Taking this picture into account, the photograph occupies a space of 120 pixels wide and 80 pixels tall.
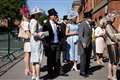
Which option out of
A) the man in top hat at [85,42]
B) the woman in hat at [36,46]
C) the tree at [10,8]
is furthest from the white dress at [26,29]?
the tree at [10,8]

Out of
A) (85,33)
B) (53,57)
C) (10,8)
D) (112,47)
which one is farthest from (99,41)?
(10,8)

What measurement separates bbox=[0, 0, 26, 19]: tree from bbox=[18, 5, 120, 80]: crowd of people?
6427 cm

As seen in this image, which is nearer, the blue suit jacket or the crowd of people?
the crowd of people

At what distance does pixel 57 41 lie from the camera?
14156mm

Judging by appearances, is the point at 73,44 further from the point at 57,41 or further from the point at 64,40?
the point at 57,41

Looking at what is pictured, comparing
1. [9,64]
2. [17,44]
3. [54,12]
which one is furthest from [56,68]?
[17,44]

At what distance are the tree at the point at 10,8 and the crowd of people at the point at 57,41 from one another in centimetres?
6427

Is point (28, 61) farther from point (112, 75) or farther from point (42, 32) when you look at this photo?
point (112, 75)

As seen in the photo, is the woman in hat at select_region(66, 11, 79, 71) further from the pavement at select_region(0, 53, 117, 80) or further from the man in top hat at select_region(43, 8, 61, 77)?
the man in top hat at select_region(43, 8, 61, 77)

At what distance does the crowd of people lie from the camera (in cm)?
1298

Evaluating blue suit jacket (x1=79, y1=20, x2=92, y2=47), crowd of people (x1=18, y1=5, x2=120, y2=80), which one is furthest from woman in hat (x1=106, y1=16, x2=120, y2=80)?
blue suit jacket (x1=79, y1=20, x2=92, y2=47)

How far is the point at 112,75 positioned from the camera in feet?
44.2

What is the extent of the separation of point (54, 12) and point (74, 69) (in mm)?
3012

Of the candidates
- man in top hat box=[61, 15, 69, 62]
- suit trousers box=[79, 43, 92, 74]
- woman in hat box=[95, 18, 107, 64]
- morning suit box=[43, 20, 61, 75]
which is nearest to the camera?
morning suit box=[43, 20, 61, 75]
